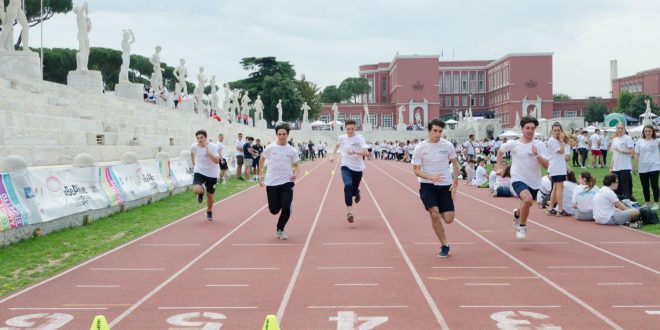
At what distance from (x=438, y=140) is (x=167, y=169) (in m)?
10.9

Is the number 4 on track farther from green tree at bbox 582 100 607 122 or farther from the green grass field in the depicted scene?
green tree at bbox 582 100 607 122

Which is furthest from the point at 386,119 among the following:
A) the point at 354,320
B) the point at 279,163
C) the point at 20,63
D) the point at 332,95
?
the point at 354,320

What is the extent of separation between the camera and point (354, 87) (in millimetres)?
123875

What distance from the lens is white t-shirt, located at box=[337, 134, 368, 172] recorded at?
11.9 m

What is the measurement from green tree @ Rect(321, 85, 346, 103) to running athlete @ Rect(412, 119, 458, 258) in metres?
121

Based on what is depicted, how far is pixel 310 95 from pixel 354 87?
96.7ft

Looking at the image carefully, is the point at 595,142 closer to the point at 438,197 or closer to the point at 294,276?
the point at 438,197

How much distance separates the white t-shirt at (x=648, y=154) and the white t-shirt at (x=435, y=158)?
614 centimetres

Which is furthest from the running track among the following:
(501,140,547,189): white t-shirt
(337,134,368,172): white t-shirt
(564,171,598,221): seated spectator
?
(337,134,368,172): white t-shirt

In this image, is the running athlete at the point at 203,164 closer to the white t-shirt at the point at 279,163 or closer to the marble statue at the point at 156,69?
the white t-shirt at the point at 279,163

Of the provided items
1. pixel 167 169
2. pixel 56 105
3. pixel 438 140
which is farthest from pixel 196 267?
pixel 56 105

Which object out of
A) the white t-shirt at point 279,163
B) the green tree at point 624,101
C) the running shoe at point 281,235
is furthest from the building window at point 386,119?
the running shoe at point 281,235

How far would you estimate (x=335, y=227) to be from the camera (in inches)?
453

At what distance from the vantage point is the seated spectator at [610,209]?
1107 cm
